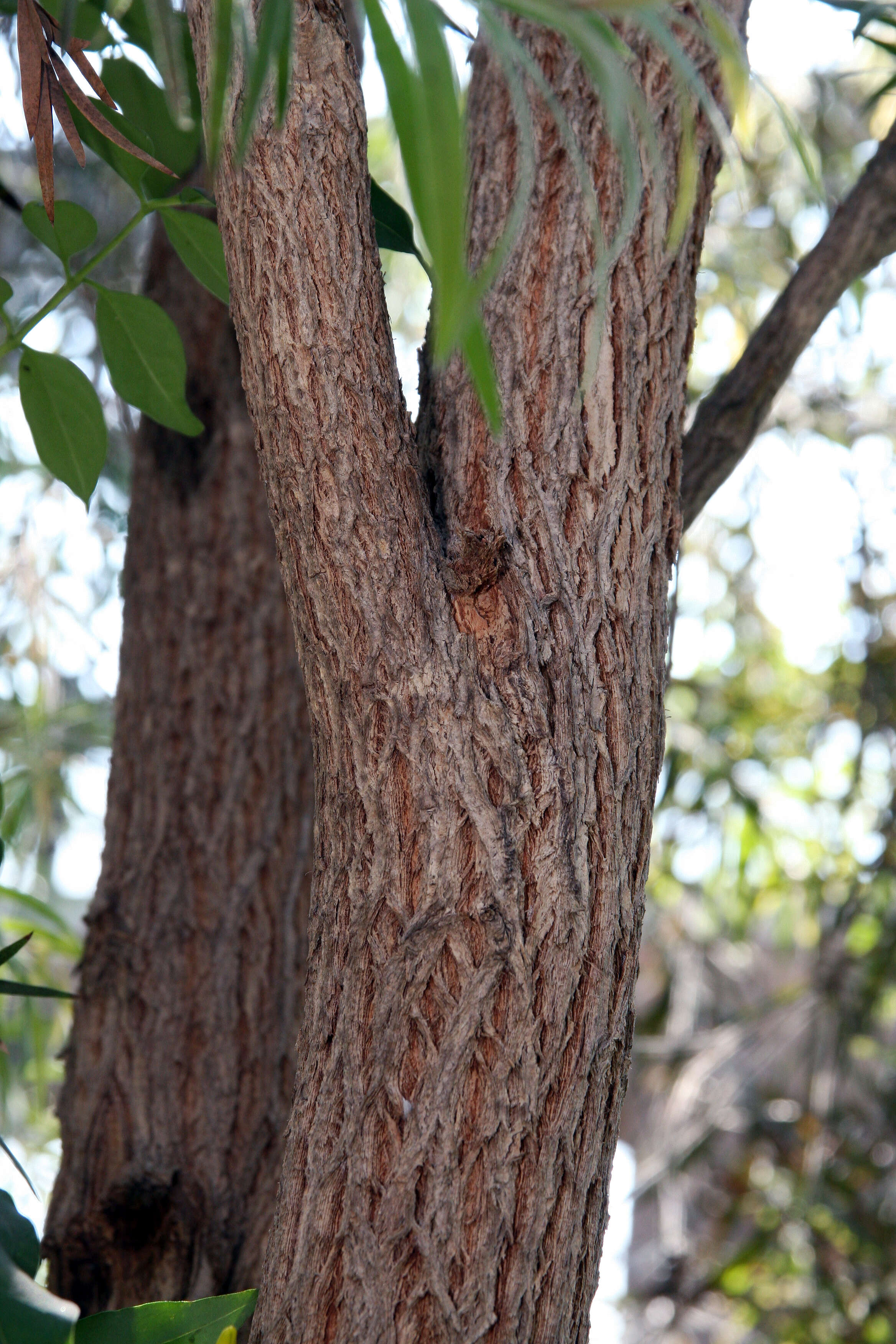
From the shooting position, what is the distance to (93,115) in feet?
2.50

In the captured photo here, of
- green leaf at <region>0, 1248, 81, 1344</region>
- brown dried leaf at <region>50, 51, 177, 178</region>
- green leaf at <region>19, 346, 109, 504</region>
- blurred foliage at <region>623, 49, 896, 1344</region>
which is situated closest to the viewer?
green leaf at <region>0, 1248, 81, 1344</region>

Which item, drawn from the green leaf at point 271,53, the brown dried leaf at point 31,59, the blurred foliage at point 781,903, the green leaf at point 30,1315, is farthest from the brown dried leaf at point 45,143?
the blurred foliage at point 781,903

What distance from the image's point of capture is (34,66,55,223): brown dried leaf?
0.79 meters

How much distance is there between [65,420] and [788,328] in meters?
0.67

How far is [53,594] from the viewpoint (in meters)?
2.07

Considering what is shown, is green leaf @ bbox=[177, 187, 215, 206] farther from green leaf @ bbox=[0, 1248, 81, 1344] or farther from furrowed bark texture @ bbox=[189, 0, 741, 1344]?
green leaf @ bbox=[0, 1248, 81, 1344]

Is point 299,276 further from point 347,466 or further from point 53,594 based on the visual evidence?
point 53,594

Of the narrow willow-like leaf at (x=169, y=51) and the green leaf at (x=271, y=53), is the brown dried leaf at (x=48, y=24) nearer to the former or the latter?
the narrow willow-like leaf at (x=169, y=51)

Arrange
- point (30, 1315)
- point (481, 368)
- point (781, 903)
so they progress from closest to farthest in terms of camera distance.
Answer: point (481, 368)
point (30, 1315)
point (781, 903)

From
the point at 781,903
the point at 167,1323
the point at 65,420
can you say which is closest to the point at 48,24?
the point at 65,420

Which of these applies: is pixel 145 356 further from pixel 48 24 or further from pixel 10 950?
pixel 10 950

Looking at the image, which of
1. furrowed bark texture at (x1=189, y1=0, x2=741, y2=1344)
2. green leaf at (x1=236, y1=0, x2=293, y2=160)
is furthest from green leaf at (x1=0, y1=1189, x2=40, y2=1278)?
green leaf at (x1=236, y1=0, x2=293, y2=160)

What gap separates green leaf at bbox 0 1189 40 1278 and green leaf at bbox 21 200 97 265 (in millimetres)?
679

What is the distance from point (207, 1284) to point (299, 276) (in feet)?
2.81
